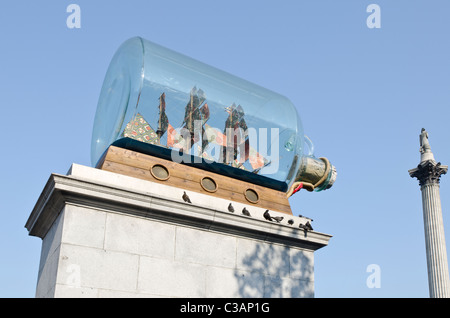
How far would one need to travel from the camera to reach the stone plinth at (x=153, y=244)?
10.1 m

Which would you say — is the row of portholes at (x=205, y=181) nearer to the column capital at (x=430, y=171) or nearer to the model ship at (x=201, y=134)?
the model ship at (x=201, y=134)

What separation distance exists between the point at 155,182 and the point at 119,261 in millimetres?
2001

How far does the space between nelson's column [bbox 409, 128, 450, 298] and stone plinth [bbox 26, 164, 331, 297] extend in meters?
34.6

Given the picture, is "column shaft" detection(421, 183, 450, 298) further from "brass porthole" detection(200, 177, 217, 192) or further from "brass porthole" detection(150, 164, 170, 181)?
"brass porthole" detection(150, 164, 170, 181)

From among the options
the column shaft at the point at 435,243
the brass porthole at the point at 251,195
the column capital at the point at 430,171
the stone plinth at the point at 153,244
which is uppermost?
the column capital at the point at 430,171

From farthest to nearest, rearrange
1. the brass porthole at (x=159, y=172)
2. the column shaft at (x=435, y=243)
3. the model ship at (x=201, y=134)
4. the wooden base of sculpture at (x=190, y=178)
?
the column shaft at (x=435, y=243)
the model ship at (x=201, y=134)
the brass porthole at (x=159, y=172)
the wooden base of sculpture at (x=190, y=178)

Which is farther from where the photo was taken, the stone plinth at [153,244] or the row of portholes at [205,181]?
the row of portholes at [205,181]

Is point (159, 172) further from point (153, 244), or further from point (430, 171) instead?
point (430, 171)

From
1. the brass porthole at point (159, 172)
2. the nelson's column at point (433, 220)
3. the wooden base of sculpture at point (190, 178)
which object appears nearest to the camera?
the wooden base of sculpture at point (190, 178)

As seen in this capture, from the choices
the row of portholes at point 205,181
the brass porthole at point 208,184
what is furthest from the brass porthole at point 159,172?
the brass porthole at point 208,184

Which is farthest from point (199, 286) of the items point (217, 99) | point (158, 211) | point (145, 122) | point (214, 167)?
point (217, 99)

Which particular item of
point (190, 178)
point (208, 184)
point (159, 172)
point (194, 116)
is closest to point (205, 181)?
point (208, 184)
